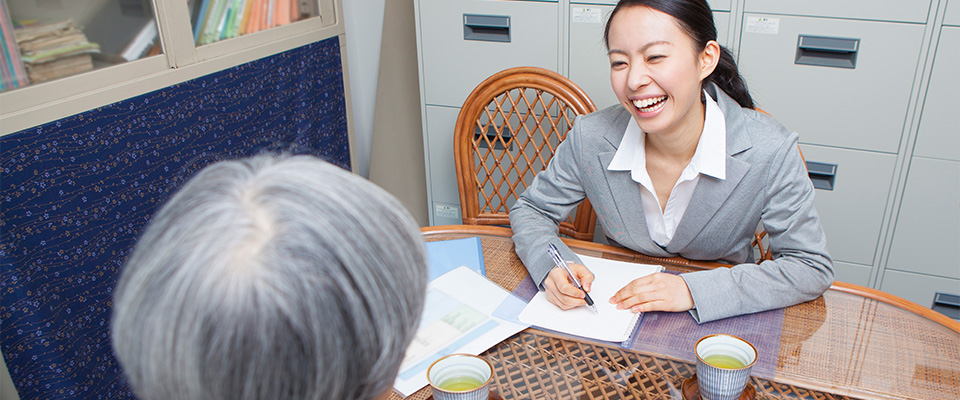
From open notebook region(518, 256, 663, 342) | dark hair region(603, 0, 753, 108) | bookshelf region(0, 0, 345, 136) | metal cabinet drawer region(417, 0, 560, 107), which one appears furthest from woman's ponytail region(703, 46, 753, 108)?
bookshelf region(0, 0, 345, 136)

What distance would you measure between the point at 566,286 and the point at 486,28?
1.40 meters

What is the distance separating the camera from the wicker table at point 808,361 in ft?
2.84

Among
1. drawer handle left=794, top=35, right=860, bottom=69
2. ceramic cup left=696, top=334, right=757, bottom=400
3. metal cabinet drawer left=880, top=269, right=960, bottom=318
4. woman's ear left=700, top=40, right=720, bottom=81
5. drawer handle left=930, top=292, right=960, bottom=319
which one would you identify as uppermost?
woman's ear left=700, top=40, right=720, bottom=81

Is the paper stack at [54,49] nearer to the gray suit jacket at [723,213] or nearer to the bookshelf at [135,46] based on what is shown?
the bookshelf at [135,46]

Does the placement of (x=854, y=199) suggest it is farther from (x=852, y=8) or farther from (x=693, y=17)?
(x=693, y=17)

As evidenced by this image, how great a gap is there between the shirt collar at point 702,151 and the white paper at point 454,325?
41 centimetres

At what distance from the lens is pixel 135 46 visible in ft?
5.64

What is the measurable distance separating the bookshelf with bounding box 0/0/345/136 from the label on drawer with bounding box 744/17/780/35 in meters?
1.56

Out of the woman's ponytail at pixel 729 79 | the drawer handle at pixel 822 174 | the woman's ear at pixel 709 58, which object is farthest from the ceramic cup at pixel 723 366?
the drawer handle at pixel 822 174

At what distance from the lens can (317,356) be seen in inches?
16.7

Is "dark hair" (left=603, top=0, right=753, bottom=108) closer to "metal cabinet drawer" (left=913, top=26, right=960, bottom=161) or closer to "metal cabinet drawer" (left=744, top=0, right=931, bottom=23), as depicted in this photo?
"metal cabinet drawer" (left=744, top=0, right=931, bottom=23)

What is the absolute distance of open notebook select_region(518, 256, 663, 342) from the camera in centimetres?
99

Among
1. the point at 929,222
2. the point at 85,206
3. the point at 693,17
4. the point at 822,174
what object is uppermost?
the point at 693,17

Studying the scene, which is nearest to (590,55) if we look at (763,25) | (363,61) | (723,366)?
(763,25)
